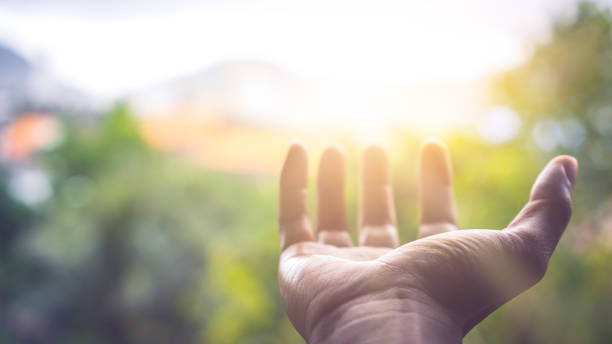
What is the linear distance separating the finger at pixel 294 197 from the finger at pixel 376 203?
23 cm

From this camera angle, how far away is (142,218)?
38.5 feet

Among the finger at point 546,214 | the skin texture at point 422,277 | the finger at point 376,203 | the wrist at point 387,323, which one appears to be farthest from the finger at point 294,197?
the finger at point 546,214

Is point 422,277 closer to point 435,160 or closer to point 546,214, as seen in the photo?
point 546,214

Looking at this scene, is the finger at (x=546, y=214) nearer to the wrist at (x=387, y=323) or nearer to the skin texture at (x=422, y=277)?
the skin texture at (x=422, y=277)

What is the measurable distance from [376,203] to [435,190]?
0.20m

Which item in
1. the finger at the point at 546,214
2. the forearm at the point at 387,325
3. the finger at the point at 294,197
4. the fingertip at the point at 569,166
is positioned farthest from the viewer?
the finger at the point at 294,197

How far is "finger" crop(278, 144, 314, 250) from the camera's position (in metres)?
1.36

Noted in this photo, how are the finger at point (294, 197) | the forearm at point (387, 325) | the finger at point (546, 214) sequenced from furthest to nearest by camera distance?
the finger at point (294, 197) < the finger at point (546, 214) < the forearm at point (387, 325)

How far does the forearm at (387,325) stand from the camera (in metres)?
0.92

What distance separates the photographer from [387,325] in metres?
0.93

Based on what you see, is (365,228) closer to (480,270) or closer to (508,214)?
(480,270)

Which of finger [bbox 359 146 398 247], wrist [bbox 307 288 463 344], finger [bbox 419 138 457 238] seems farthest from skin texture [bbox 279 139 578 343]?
finger [bbox 419 138 457 238]

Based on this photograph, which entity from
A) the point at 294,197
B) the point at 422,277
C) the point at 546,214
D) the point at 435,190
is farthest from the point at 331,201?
the point at 546,214

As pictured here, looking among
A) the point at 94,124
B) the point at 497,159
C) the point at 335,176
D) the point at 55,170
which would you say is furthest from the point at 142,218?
the point at 335,176
